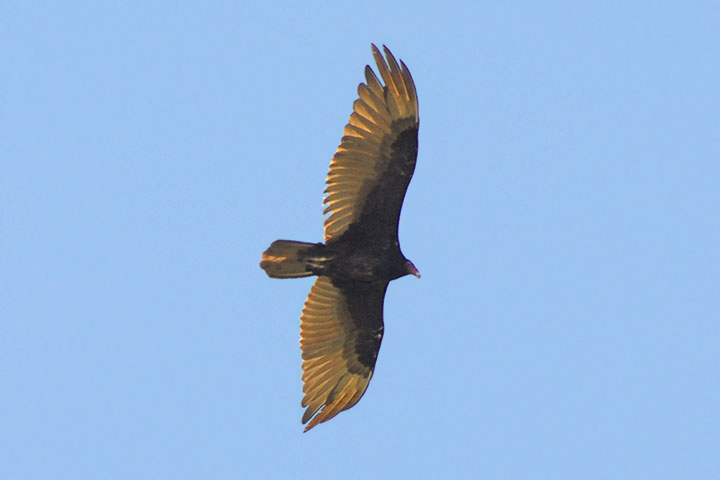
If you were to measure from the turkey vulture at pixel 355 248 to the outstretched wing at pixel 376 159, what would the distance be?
0.01 metres

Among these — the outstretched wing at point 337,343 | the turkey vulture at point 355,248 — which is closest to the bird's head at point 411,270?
the turkey vulture at point 355,248

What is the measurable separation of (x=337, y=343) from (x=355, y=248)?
4.58 ft

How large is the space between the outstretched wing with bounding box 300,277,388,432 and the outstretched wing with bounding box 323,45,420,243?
897 millimetres

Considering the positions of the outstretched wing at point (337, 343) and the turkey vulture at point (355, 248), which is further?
the outstretched wing at point (337, 343)

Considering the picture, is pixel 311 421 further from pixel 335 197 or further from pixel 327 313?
pixel 335 197

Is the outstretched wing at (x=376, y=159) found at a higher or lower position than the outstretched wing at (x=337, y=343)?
higher

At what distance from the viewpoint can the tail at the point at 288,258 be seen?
45.9 ft

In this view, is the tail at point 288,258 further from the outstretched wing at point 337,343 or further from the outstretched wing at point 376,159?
the outstretched wing at point 337,343

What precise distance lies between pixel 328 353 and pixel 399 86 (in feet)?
10.6

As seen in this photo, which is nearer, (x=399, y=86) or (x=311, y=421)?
(x=399, y=86)

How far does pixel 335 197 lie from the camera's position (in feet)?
46.3

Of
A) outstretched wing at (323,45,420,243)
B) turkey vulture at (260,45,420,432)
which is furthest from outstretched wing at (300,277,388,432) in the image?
outstretched wing at (323,45,420,243)

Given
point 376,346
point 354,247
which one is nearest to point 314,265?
point 354,247

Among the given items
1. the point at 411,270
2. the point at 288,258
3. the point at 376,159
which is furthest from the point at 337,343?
the point at 376,159
